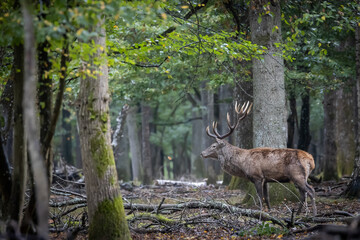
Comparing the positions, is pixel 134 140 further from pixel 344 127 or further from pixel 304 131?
pixel 344 127

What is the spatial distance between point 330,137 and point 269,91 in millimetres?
7618

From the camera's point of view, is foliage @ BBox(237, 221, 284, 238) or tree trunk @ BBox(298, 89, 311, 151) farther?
tree trunk @ BBox(298, 89, 311, 151)

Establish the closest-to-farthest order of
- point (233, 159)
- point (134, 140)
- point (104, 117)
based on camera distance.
Answer: point (104, 117)
point (233, 159)
point (134, 140)

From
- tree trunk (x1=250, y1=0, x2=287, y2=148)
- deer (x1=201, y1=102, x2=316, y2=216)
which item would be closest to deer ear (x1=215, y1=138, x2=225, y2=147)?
deer (x1=201, y1=102, x2=316, y2=216)

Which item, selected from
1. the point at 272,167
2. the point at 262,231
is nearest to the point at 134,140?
the point at 272,167

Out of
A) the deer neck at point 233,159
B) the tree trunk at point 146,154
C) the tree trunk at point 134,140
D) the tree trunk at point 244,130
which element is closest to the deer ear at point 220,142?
the deer neck at point 233,159

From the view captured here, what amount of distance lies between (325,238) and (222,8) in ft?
28.3

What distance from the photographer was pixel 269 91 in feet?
33.0

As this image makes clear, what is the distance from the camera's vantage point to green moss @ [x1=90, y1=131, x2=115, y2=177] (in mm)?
5385

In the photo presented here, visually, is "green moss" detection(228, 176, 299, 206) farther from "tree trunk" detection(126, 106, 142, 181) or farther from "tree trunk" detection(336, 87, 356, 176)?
"tree trunk" detection(126, 106, 142, 181)

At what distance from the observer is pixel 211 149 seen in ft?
36.3

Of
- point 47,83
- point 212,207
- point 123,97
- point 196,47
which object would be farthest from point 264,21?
point 123,97

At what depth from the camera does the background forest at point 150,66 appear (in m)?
4.79

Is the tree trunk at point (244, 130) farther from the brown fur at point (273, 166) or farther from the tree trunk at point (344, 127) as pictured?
the tree trunk at point (344, 127)
